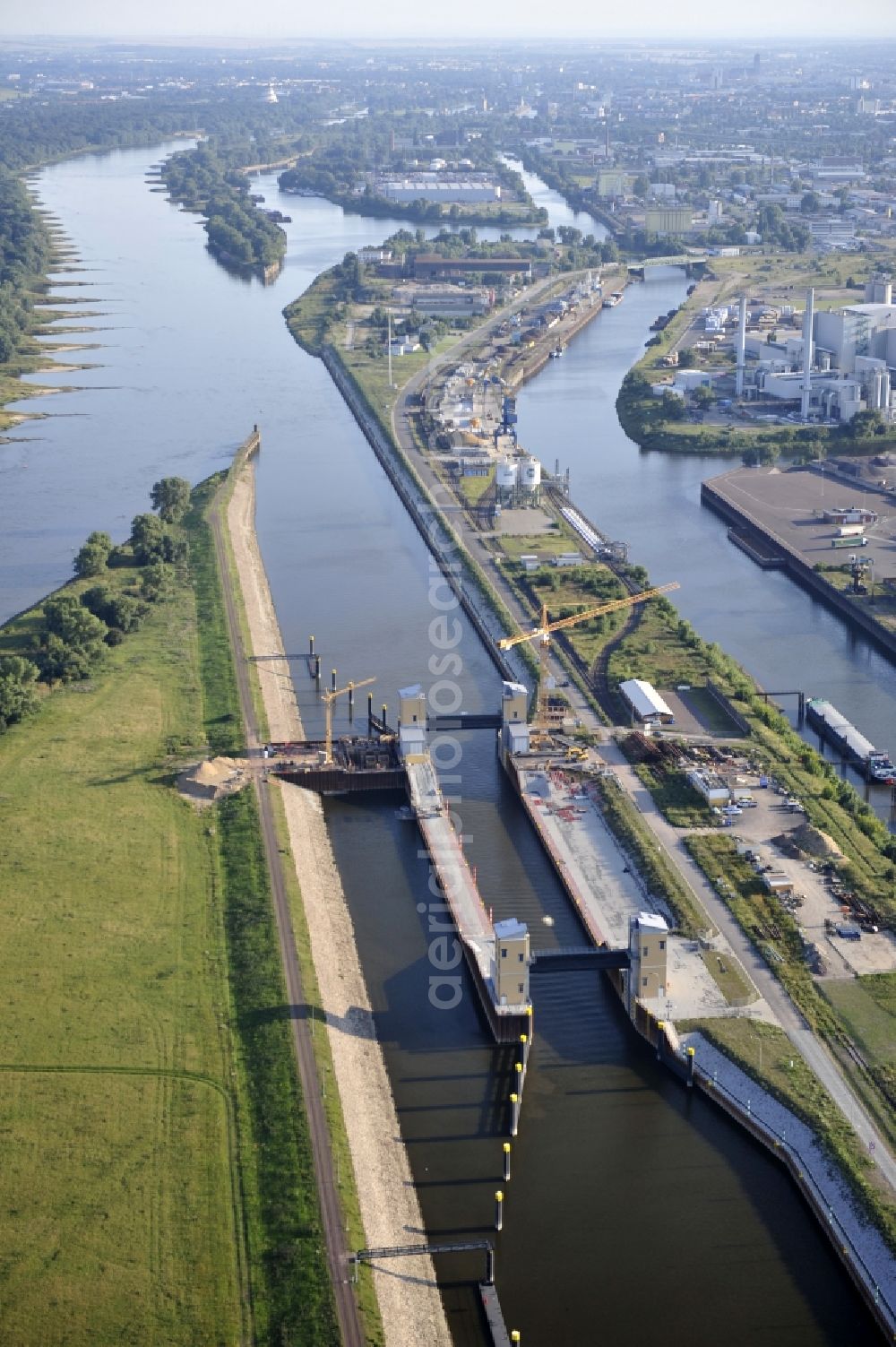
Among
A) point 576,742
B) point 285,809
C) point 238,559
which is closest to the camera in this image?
point 285,809

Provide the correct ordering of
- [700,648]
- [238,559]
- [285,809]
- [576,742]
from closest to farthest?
[285,809], [576,742], [700,648], [238,559]

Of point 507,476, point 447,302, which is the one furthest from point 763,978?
point 447,302

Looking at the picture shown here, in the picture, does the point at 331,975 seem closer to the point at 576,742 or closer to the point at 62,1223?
the point at 62,1223

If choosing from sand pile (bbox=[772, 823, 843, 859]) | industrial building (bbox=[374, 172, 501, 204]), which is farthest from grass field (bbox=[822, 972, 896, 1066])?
industrial building (bbox=[374, 172, 501, 204])

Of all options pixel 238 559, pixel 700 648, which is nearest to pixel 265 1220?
pixel 700 648

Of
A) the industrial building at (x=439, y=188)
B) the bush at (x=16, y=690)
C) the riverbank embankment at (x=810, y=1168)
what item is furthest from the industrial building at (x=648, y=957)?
the industrial building at (x=439, y=188)
